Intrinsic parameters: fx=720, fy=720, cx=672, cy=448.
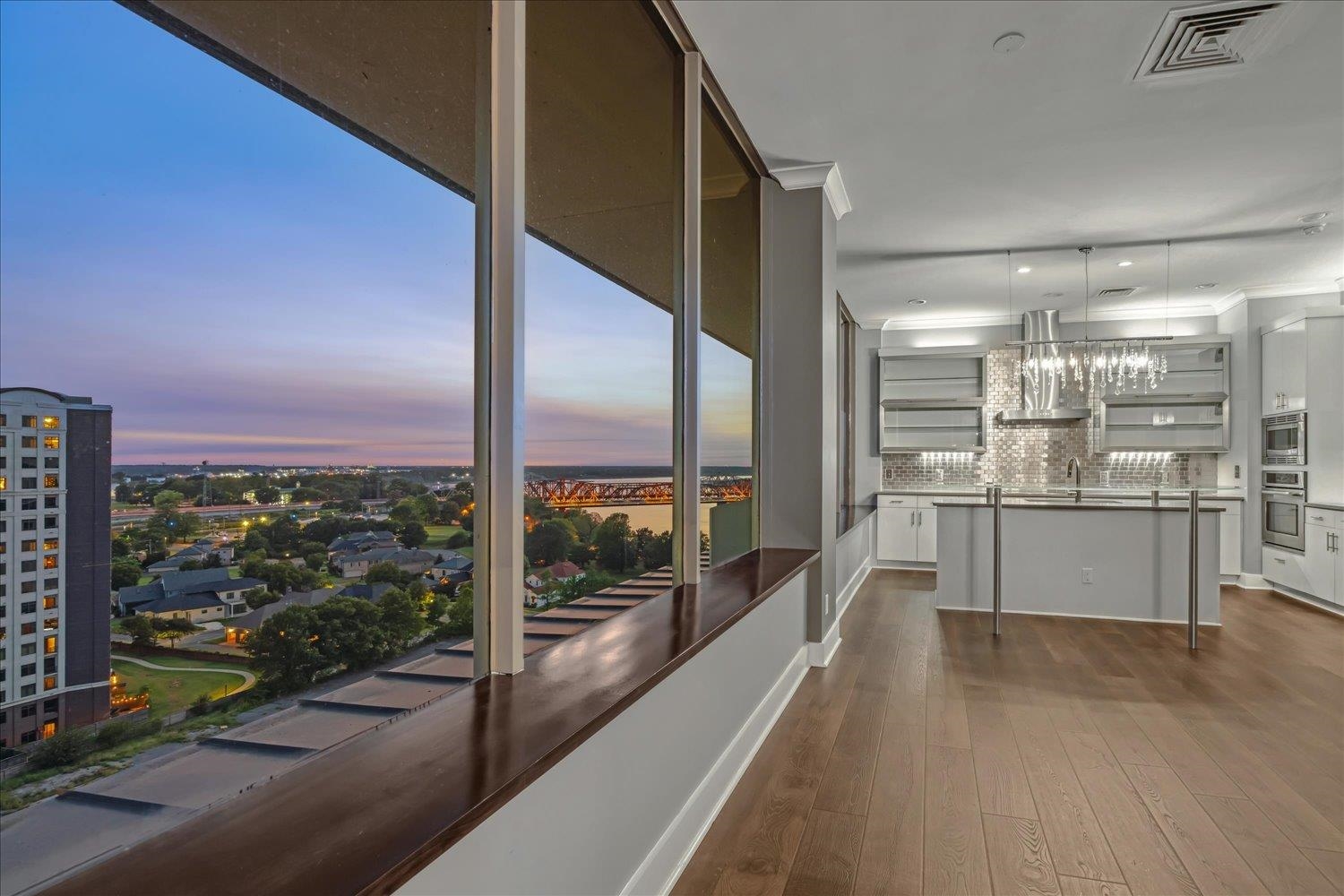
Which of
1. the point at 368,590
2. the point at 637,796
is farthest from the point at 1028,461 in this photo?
the point at 368,590

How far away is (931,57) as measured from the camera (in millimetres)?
2896

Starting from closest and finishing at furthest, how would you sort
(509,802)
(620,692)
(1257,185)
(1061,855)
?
(509,802)
(620,692)
(1061,855)
(1257,185)

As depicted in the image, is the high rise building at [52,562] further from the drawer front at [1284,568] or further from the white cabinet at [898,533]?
the drawer front at [1284,568]

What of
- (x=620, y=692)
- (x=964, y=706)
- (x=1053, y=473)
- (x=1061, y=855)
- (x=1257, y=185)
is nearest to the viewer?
(x=620, y=692)

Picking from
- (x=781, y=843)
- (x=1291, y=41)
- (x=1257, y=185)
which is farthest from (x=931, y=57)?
(x=781, y=843)

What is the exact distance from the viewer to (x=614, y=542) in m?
2.36

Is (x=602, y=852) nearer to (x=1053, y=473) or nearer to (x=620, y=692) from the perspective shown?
(x=620, y=692)

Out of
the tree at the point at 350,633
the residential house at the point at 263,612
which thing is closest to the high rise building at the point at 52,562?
the residential house at the point at 263,612

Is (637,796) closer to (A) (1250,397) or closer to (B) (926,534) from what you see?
(B) (926,534)

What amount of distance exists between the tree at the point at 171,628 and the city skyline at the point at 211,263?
204mm

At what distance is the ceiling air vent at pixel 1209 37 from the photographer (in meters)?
2.57

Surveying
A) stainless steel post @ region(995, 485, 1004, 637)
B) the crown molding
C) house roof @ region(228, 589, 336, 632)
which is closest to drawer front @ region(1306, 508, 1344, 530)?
stainless steel post @ region(995, 485, 1004, 637)

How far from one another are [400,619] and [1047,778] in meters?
2.52

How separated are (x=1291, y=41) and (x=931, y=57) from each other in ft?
4.45
